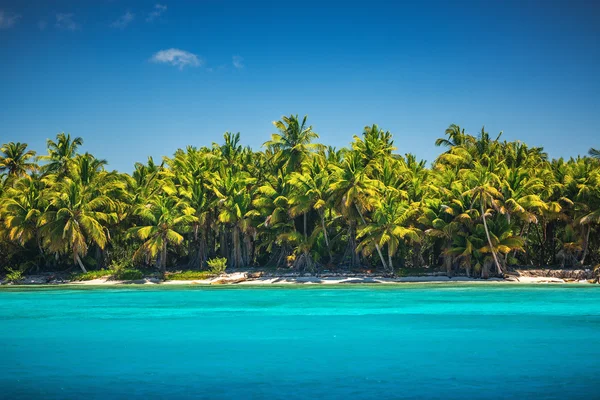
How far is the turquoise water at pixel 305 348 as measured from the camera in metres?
12.7

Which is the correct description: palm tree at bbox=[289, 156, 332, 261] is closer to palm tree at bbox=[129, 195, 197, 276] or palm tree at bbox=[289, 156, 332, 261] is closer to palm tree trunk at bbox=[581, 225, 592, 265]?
palm tree at bbox=[129, 195, 197, 276]

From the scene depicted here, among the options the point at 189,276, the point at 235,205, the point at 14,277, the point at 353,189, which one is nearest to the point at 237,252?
the point at 235,205

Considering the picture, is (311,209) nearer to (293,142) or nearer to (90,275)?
(293,142)

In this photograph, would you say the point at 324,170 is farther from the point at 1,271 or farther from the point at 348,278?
the point at 1,271

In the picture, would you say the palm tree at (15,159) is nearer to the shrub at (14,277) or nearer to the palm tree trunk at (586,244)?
the shrub at (14,277)

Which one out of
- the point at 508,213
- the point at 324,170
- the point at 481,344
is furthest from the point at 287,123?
the point at 481,344

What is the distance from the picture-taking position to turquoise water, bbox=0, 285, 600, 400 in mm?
12656

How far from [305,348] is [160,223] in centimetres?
3144

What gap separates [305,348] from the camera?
17.6m

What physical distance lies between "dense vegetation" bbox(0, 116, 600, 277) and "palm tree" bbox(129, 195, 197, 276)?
4.5 inches

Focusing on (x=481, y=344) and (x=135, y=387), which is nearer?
(x=135, y=387)

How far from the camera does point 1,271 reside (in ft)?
173

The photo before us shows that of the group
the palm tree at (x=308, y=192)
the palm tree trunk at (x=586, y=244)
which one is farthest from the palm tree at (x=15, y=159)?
the palm tree trunk at (x=586, y=244)

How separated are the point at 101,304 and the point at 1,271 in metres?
26.1
